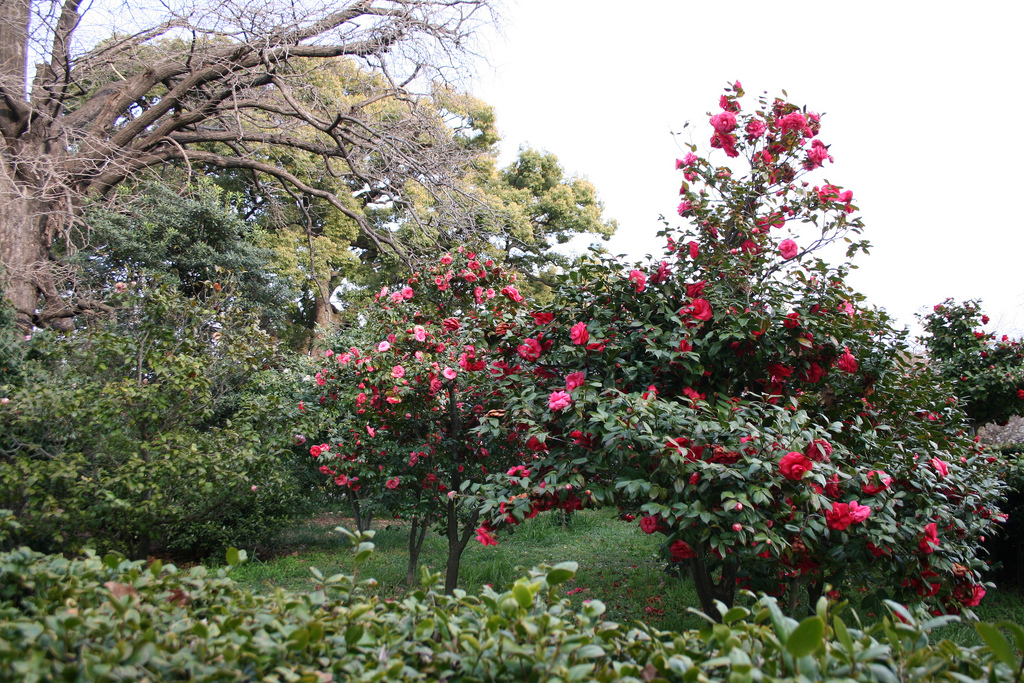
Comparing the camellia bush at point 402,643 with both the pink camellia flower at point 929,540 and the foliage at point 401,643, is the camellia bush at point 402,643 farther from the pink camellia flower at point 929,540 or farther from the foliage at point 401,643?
the pink camellia flower at point 929,540

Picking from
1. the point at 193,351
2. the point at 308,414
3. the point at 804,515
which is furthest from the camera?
the point at 308,414

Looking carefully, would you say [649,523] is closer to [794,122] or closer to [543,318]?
[543,318]

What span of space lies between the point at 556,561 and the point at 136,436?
4052 mm

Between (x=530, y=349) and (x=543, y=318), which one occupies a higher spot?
(x=543, y=318)

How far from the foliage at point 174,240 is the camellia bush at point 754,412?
819 cm

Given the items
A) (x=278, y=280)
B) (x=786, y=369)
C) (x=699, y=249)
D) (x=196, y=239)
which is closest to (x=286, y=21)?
(x=196, y=239)

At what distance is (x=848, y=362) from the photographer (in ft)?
8.73

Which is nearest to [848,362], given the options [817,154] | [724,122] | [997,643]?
[817,154]

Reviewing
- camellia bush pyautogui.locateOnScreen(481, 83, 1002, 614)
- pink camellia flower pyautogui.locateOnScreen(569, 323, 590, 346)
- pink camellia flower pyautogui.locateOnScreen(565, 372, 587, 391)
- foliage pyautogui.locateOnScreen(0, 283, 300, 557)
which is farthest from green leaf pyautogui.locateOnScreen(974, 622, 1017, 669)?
foliage pyautogui.locateOnScreen(0, 283, 300, 557)

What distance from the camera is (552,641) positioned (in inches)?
46.1

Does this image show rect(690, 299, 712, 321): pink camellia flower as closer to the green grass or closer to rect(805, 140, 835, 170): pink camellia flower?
rect(805, 140, 835, 170): pink camellia flower

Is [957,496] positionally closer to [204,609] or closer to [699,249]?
[699,249]

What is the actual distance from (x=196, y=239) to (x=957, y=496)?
1117cm

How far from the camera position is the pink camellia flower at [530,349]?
2875mm
